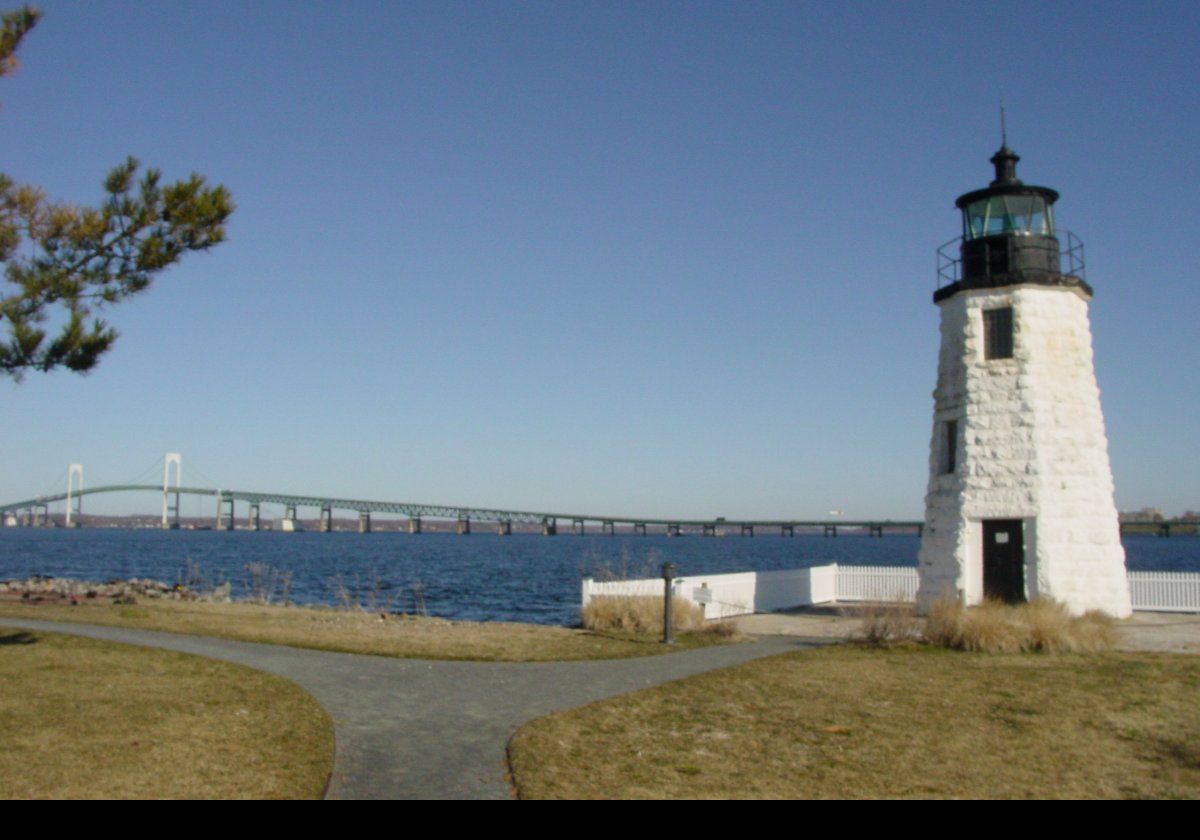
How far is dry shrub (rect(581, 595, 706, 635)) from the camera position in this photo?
18.9 metres

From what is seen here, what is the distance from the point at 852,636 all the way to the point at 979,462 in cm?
561

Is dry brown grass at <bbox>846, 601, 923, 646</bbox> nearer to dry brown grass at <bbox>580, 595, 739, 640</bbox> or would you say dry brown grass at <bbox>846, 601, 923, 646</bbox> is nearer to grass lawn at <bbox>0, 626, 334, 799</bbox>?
dry brown grass at <bbox>580, 595, 739, 640</bbox>

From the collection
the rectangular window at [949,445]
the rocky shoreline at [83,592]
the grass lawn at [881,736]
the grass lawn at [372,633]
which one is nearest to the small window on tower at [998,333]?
the rectangular window at [949,445]

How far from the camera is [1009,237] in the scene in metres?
21.4

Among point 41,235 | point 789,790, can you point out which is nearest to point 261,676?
point 41,235

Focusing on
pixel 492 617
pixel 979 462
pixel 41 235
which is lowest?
pixel 492 617

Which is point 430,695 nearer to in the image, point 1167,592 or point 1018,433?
point 1018,433

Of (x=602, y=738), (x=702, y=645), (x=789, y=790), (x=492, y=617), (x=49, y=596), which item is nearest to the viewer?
(x=789, y=790)

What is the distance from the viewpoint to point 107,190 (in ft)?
40.9

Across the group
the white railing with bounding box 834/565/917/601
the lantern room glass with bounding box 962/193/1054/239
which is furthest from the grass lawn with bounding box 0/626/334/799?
the white railing with bounding box 834/565/917/601

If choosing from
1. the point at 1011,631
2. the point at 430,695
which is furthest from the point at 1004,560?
the point at 430,695

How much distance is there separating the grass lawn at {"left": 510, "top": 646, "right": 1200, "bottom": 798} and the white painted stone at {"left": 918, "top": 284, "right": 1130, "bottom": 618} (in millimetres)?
5983

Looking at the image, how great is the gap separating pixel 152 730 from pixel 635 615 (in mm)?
10997

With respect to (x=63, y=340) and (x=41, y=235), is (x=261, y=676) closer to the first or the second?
(x=63, y=340)
